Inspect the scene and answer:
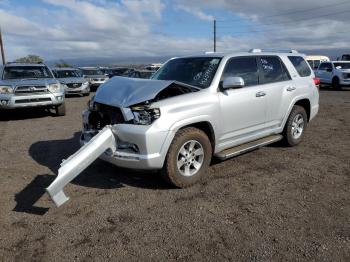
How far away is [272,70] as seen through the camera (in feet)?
21.0

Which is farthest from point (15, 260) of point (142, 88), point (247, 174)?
point (247, 174)

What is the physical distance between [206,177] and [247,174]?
2.07 feet

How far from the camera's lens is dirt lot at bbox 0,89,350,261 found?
3.46 metres

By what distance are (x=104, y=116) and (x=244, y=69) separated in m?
2.32

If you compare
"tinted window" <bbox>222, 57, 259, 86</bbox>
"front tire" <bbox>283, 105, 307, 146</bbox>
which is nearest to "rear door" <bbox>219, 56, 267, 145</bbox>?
"tinted window" <bbox>222, 57, 259, 86</bbox>

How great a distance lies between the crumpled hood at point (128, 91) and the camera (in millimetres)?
4688

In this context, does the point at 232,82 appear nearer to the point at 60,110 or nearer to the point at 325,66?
the point at 60,110

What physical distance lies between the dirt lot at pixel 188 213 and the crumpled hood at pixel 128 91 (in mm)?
1176

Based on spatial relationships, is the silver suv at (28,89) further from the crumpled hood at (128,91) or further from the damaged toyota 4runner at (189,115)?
the crumpled hood at (128,91)

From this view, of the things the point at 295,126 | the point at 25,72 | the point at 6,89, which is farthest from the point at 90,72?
the point at 295,126

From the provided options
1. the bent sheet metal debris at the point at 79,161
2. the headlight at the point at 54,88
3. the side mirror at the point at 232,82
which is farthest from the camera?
the headlight at the point at 54,88

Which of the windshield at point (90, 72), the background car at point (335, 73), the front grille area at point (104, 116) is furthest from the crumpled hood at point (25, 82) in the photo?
the background car at point (335, 73)

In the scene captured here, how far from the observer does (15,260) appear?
3332 millimetres

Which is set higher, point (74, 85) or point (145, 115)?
point (145, 115)
